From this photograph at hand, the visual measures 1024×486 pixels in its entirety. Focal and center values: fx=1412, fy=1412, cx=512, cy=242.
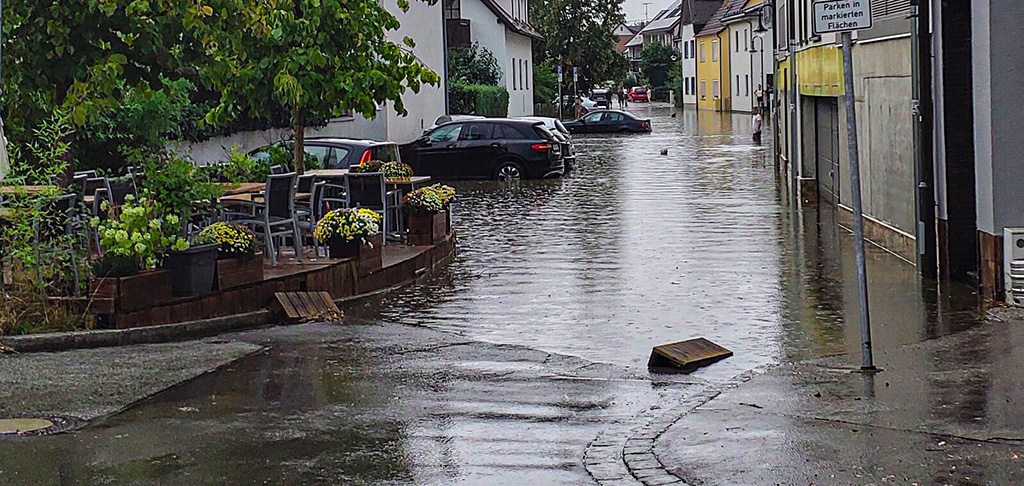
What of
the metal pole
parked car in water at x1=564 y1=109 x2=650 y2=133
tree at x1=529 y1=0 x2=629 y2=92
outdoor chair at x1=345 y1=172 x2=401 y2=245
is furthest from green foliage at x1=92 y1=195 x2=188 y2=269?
tree at x1=529 y1=0 x2=629 y2=92


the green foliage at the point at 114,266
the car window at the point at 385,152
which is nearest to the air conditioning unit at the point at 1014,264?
the green foliage at the point at 114,266

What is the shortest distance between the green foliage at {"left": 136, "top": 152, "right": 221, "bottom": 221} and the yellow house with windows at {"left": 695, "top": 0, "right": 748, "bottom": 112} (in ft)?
228

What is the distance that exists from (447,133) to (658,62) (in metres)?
92.0

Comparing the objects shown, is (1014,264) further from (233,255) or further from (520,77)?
(520,77)

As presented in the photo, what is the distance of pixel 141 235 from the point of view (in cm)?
1067

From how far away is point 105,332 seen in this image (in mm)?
10156

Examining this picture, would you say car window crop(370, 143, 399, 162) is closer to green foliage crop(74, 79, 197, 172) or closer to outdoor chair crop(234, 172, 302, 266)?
green foliage crop(74, 79, 197, 172)

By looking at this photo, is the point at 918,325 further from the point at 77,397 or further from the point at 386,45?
the point at 386,45

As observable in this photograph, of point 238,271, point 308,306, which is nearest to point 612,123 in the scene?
point 308,306

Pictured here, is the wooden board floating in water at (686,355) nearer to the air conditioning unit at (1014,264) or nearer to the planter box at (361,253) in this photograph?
the air conditioning unit at (1014,264)

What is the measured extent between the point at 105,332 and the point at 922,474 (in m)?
6.10

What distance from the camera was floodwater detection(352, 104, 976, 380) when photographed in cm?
1091

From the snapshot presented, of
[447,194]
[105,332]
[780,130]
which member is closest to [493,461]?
[105,332]

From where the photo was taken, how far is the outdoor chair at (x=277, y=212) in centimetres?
1327
